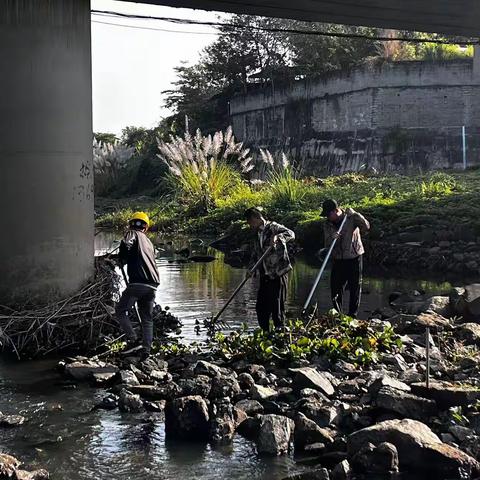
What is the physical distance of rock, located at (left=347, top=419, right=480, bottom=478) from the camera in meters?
6.27

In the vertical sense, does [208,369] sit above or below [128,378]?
above

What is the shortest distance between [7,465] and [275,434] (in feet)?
7.14

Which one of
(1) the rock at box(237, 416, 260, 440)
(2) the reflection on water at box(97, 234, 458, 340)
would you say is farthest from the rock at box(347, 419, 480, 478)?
(2) the reflection on water at box(97, 234, 458, 340)

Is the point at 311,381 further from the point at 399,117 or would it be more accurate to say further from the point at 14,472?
the point at 399,117

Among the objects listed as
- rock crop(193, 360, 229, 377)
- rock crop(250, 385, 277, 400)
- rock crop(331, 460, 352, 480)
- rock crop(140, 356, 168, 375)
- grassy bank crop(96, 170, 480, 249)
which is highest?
grassy bank crop(96, 170, 480, 249)

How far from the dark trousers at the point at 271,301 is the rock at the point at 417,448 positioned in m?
4.32

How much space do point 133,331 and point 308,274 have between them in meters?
9.00

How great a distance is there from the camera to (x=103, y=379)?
916 cm

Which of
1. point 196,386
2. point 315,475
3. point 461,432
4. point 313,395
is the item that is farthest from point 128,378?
point 461,432

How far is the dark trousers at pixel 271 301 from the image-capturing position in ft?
35.7

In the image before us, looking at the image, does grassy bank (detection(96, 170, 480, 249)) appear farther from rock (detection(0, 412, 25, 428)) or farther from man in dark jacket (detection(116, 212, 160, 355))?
rock (detection(0, 412, 25, 428))

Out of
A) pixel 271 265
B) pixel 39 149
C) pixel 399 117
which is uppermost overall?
pixel 399 117

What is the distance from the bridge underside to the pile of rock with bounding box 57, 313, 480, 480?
709 centimetres

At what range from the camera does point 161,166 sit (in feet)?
150
